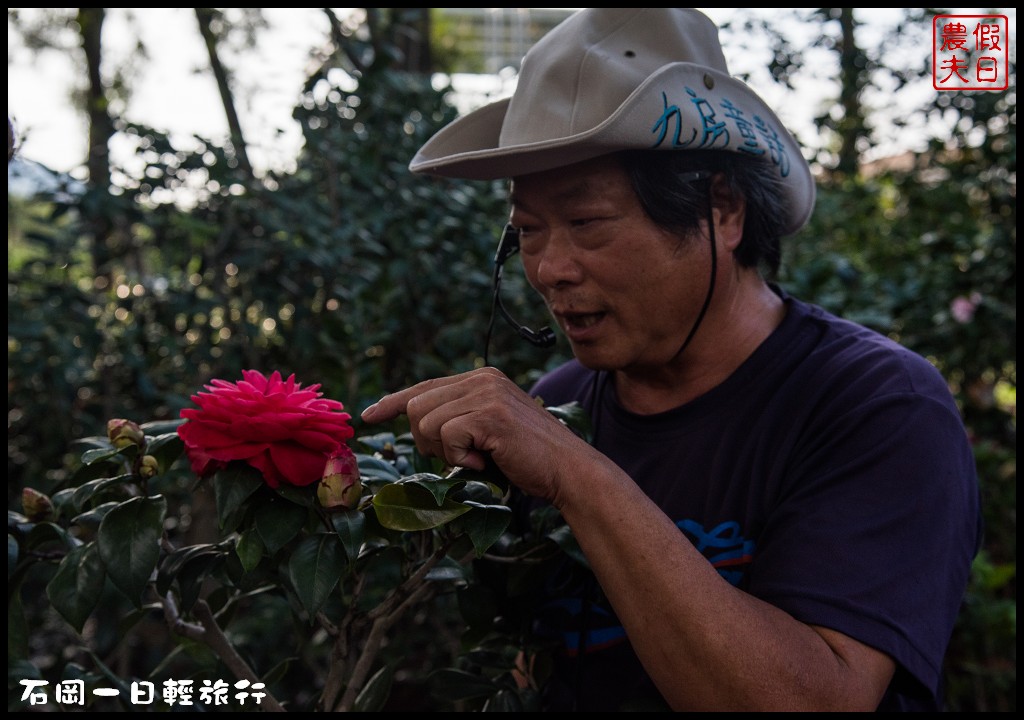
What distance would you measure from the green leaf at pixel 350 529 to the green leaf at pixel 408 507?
0.03m

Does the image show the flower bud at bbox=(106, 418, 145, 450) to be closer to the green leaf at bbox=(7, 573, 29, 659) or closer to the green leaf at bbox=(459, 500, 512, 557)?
the green leaf at bbox=(7, 573, 29, 659)

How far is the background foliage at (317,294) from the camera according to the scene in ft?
8.52

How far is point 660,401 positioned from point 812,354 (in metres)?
0.29

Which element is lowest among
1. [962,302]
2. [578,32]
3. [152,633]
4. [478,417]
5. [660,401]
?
[152,633]

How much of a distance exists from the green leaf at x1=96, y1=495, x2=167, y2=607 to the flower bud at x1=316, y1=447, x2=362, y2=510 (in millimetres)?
222

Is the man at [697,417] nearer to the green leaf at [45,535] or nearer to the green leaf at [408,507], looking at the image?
the green leaf at [408,507]

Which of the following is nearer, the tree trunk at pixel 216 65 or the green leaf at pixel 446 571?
the green leaf at pixel 446 571

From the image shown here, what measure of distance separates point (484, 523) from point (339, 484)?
0.19 m

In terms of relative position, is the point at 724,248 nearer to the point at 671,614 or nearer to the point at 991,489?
the point at 671,614

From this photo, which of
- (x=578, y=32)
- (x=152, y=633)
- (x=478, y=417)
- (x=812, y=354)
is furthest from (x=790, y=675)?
(x=152, y=633)

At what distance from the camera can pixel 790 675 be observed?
1.12 metres

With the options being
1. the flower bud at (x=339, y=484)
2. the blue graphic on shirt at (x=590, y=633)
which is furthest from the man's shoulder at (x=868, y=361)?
the flower bud at (x=339, y=484)

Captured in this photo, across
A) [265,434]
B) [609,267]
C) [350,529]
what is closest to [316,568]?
[350,529]

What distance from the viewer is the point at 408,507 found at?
1122 millimetres
